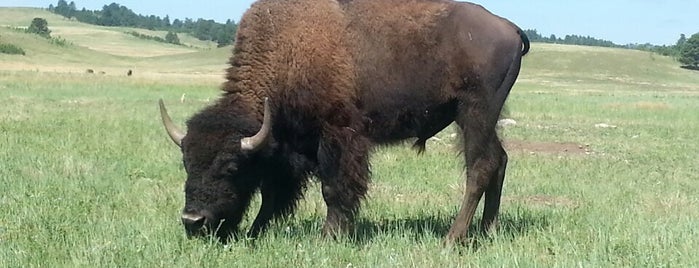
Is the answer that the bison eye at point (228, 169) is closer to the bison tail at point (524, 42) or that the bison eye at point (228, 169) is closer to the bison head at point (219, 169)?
the bison head at point (219, 169)

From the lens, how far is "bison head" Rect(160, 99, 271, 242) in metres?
6.32

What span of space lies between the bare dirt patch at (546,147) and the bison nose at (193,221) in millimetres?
9452

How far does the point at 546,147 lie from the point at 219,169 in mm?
10768

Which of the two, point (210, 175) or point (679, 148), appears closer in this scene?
point (210, 175)

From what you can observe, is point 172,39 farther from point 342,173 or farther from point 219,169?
point 219,169

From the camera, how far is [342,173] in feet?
22.1

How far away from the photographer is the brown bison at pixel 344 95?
6.69 meters

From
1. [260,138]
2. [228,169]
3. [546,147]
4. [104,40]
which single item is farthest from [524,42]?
[104,40]

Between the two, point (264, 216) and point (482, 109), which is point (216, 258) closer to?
point (264, 216)

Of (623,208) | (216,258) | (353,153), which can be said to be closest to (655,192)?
(623,208)

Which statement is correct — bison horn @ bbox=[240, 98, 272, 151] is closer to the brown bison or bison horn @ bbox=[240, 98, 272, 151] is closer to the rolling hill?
the brown bison

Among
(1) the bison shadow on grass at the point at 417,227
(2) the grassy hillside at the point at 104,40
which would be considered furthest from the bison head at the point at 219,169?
(2) the grassy hillside at the point at 104,40

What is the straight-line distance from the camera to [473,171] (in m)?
7.07

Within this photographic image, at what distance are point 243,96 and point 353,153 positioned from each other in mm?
989
